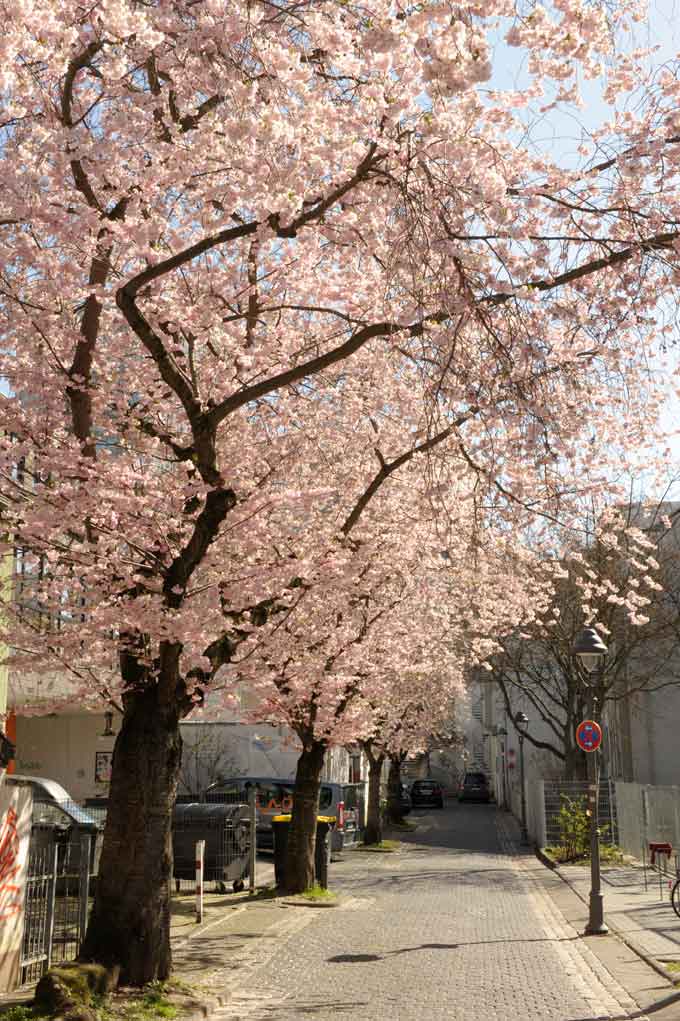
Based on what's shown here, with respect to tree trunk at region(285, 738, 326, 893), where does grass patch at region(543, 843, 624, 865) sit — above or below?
below

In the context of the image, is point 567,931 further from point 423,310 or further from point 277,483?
point 423,310

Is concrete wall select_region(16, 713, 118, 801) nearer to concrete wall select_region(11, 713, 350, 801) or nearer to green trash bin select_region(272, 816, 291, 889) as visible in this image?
concrete wall select_region(11, 713, 350, 801)

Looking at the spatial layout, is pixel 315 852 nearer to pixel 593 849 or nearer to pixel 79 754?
pixel 593 849

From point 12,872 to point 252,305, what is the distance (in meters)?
5.75

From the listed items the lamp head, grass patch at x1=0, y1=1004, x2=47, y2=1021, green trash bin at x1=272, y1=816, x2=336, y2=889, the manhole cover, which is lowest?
grass patch at x1=0, y1=1004, x2=47, y2=1021

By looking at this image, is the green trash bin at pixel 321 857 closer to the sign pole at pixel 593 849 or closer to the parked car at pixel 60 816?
the parked car at pixel 60 816

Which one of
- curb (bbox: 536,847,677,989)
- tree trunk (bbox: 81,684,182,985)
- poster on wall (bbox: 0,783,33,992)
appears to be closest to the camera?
poster on wall (bbox: 0,783,33,992)

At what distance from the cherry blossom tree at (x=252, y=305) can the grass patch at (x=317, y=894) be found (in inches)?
228

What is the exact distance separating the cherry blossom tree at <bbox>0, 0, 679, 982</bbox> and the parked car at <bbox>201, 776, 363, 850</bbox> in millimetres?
14179

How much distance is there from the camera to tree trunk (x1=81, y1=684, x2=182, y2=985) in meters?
9.98

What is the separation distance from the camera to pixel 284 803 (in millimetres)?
28188

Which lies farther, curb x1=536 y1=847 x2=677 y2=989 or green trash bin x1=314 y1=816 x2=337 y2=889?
green trash bin x1=314 y1=816 x2=337 y2=889

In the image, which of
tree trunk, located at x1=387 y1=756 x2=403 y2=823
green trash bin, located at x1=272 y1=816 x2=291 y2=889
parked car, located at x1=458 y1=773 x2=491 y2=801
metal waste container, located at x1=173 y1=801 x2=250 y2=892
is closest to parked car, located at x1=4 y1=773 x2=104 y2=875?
metal waste container, located at x1=173 y1=801 x2=250 y2=892

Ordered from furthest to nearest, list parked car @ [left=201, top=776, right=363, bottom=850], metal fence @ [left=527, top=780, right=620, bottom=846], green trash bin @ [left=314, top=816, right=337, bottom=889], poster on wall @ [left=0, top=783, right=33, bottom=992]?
metal fence @ [left=527, top=780, right=620, bottom=846] < parked car @ [left=201, top=776, right=363, bottom=850] < green trash bin @ [left=314, top=816, right=337, bottom=889] < poster on wall @ [left=0, top=783, right=33, bottom=992]
